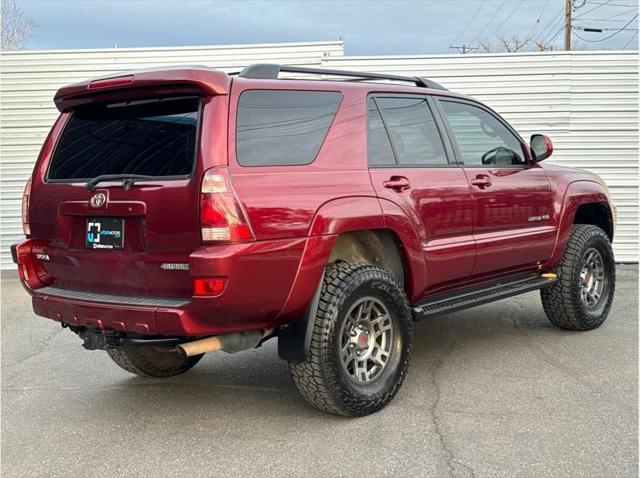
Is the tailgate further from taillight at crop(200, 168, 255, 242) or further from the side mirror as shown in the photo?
the side mirror

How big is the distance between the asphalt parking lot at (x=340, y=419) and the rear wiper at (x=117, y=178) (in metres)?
1.43

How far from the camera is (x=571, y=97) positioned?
980 centimetres

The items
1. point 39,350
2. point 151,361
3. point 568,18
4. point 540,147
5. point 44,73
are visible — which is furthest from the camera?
point 568,18

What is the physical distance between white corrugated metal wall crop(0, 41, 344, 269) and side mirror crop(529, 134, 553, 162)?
15.7 ft

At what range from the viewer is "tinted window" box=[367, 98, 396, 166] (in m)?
4.29

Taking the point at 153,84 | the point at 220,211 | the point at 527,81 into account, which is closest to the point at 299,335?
the point at 220,211

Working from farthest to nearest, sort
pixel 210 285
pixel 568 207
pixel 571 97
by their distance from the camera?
pixel 571 97 → pixel 568 207 → pixel 210 285

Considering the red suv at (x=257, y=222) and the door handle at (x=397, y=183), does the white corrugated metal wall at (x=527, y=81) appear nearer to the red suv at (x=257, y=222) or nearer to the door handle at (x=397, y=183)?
the red suv at (x=257, y=222)

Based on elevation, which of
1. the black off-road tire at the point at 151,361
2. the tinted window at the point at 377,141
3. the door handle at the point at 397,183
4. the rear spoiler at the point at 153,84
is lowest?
the black off-road tire at the point at 151,361

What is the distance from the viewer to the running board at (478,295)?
15.0 feet

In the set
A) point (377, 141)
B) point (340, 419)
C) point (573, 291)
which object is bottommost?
point (340, 419)

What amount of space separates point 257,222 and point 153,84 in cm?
95

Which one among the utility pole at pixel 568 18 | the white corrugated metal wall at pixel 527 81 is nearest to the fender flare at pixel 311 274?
the white corrugated metal wall at pixel 527 81

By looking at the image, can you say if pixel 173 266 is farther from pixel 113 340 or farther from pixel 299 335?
pixel 299 335
